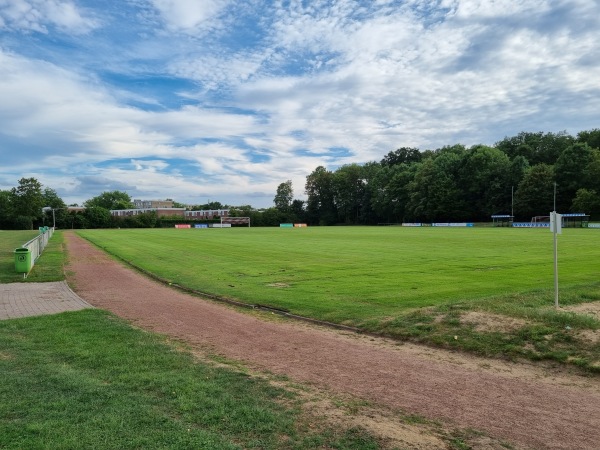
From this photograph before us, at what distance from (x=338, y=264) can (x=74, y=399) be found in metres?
18.3

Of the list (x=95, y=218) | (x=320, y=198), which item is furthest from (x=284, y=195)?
(x=95, y=218)

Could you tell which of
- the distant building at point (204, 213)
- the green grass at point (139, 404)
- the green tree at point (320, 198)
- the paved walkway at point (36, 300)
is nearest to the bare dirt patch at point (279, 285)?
the paved walkway at point (36, 300)

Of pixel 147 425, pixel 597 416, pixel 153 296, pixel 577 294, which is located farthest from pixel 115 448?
pixel 577 294

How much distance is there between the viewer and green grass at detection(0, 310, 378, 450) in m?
4.68

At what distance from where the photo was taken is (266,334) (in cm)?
998

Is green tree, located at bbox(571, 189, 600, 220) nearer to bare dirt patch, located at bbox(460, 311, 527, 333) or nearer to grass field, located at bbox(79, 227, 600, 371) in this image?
grass field, located at bbox(79, 227, 600, 371)

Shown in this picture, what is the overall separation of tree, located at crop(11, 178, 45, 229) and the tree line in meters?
74.7

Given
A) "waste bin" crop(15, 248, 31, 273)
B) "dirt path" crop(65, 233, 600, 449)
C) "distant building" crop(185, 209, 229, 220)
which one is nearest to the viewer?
"dirt path" crop(65, 233, 600, 449)

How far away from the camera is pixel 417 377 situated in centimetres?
706

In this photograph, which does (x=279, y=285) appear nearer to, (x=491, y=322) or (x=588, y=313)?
(x=491, y=322)

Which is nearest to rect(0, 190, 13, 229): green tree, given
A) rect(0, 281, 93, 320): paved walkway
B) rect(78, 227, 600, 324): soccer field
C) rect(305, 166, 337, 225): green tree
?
rect(305, 166, 337, 225): green tree

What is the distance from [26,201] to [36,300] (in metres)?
116

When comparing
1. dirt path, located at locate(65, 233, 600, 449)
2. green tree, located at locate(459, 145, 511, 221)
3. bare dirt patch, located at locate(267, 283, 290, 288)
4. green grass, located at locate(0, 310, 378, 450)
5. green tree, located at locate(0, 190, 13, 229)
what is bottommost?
bare dirt patch, located at locate(267, 283, 290, 288)

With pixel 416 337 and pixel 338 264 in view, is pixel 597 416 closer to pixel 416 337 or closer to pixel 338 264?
pixel 416 337
